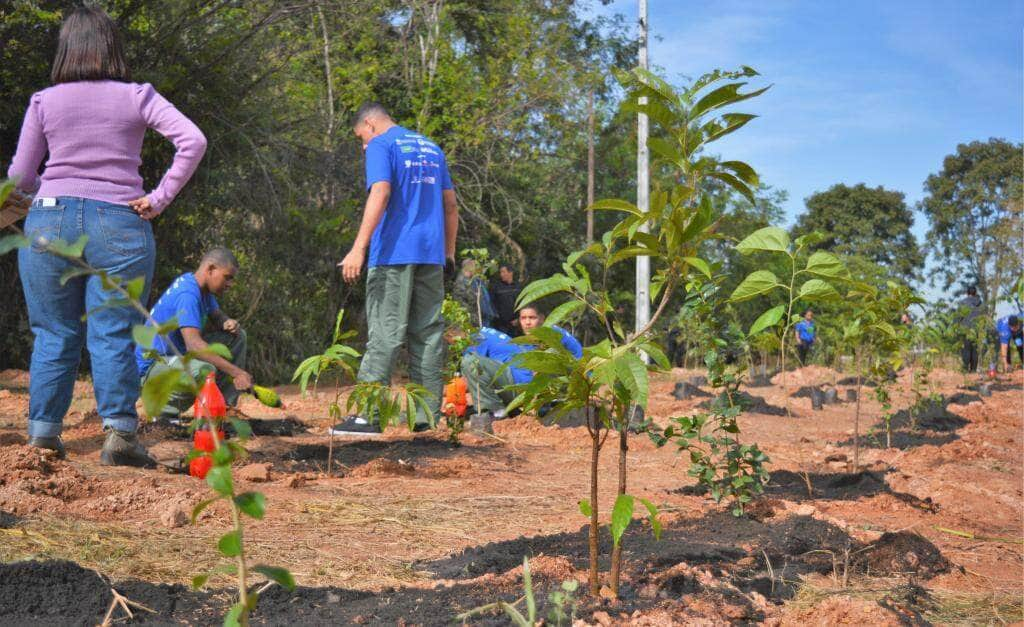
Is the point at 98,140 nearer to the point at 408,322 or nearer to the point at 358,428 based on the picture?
the point at 408,322

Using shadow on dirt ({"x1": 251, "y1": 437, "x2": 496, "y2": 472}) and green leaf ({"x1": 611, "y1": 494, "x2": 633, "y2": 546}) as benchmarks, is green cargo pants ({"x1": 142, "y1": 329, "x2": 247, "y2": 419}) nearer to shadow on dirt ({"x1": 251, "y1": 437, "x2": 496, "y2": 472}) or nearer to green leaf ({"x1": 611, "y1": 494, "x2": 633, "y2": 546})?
shadow on dirt ({"x1": 251, "y1": 437, "x2": 496, "y2": 472})

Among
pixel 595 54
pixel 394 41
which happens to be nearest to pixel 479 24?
pixel 394 41

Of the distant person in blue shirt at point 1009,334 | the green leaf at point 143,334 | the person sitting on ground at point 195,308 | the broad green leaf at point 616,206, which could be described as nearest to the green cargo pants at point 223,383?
the person sitting on ground at point 195,308

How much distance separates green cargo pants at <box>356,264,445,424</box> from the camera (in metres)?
5.12

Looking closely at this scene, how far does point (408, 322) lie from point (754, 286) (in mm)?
3153

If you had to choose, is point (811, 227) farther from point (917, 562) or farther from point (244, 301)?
point (917, 562)

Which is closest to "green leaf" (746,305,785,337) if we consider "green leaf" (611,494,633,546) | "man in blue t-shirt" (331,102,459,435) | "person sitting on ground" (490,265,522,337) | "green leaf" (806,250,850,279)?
"green leaf" (806,250,850,279)

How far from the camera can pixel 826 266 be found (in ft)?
8.54

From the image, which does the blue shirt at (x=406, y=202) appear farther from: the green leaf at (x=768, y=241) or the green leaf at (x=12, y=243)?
the green leaf at (x=12, y=243)

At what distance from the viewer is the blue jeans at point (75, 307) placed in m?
3.65

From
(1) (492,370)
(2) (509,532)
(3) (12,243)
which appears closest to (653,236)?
(3) (12,243)

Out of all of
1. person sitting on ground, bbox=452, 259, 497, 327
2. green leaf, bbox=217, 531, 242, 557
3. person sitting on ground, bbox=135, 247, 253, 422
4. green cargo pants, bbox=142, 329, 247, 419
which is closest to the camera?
green leaf, bbox=217, 531, 242, 557

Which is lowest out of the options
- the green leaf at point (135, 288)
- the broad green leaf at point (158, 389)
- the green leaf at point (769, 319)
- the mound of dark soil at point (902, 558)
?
the mound of dark soil at point (902, 558)

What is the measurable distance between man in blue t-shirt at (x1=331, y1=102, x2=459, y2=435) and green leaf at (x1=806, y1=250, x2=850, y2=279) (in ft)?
9.38
